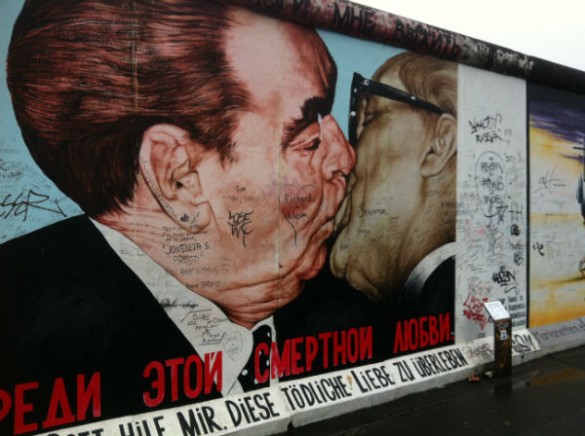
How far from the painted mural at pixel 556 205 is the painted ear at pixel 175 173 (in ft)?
17.0

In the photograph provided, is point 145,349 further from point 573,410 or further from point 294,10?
point 573,410

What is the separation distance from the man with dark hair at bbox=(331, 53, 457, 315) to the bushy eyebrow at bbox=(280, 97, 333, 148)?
0.38 metres

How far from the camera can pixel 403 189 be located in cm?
583

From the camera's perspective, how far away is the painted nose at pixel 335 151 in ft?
17.0

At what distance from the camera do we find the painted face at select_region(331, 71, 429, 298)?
539 centimetres

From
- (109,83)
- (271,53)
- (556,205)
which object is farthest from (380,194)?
(556,205)

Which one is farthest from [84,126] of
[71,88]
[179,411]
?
[179,411]

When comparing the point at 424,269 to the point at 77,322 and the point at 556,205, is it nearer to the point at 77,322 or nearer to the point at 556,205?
the point at 556,205

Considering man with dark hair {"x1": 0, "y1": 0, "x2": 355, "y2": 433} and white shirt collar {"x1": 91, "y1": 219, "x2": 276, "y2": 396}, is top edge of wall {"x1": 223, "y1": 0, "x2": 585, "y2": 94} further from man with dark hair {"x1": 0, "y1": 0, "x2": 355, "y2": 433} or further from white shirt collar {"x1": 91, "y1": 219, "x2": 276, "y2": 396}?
white shirt collar {"x1": 91, "y1": 219, "x2": 276, "y2": 396}
